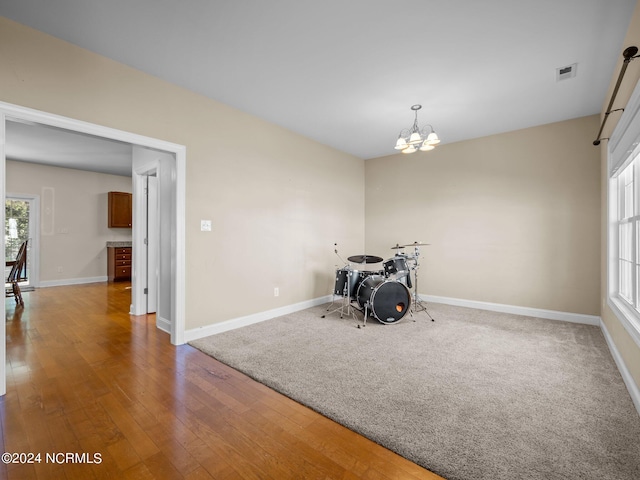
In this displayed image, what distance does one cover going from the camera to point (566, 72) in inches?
107

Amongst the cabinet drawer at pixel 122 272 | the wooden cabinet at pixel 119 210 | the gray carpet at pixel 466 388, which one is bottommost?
the gray carpet at pixel 466 388

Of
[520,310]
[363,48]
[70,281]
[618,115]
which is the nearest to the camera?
[363,48]

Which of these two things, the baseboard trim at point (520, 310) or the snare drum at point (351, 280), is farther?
the snare drum at point (351, 280)

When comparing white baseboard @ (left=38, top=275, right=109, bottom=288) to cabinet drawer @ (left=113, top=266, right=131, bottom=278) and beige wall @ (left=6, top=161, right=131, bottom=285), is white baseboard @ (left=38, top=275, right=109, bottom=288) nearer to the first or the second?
beige wall @ (left=6, top=161, right=131, bottom=285)

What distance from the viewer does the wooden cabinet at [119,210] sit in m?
7.17

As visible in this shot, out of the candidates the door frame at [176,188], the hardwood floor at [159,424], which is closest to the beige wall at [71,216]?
the hardwood floor at [159,424]

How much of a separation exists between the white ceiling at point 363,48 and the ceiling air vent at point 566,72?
36mm

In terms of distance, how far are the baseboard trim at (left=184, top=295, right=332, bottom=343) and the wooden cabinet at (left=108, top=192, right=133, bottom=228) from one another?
5553mm

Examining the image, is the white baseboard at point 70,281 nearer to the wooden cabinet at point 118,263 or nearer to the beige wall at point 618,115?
the wooden cabinet at point 118,263

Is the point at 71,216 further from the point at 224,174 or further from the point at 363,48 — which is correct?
the point at 363,48

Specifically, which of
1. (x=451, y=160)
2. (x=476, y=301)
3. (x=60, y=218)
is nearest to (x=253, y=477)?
(x=476, y=301)

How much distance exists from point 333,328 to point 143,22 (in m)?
3.35

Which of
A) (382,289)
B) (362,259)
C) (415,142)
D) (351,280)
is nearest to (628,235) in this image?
(415,142)

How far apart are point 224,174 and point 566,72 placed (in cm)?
358
